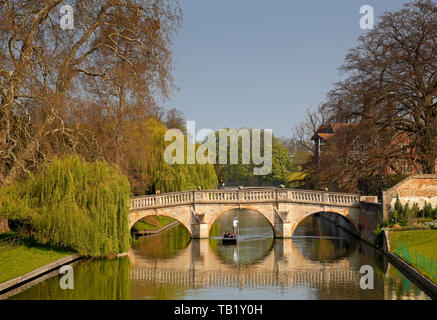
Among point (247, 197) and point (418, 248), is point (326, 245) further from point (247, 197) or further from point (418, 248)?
point (418, 248)

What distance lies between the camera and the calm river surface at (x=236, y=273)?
21641mm

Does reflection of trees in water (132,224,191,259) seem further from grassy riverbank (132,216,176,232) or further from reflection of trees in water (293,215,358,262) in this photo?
reflection of trees in water (293,215,358,262)

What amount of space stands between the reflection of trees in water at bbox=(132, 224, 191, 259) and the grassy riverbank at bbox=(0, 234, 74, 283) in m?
5.97

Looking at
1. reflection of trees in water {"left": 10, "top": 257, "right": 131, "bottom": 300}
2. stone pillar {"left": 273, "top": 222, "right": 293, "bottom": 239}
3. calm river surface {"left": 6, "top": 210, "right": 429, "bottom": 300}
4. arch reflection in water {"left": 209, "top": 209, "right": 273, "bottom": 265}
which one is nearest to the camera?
reflection of trees in water {"left": 10, "top": 257, "right": 131, "bottom": 300}

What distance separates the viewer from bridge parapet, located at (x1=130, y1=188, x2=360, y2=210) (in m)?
38.3

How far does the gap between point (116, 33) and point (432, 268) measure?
19.1m

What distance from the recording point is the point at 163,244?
38438 millimetres

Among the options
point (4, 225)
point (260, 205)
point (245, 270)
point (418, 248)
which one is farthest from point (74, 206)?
point (418, 248)

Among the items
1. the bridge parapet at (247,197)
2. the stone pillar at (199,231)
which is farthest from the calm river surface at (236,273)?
the bridge parapet at (247,197)

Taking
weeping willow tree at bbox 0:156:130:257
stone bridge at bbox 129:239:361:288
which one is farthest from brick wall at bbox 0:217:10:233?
stone bridge at bbox 129:239:361:288

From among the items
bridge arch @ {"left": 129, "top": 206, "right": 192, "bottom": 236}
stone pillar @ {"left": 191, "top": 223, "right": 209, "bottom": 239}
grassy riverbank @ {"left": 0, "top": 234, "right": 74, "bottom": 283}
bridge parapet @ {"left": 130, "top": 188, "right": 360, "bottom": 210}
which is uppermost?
bridge parapet @ {"left": 130, "top": 188, "right": 360, "bottom": 210}

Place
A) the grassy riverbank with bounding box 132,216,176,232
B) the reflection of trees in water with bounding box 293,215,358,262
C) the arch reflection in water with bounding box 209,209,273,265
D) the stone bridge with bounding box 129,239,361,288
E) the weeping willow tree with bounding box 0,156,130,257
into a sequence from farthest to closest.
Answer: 1. the grassy riverbank with bounding box 132,216,176,232
2. the reflection of trees in water with bounding box 293,215,358,262
3. the arch reflection in water with bounding box 209,209,273,265
4. the weeping willow tree with bounding box 0,156,130,257
5. the stone bridge with bounding box 129,239,361,288
